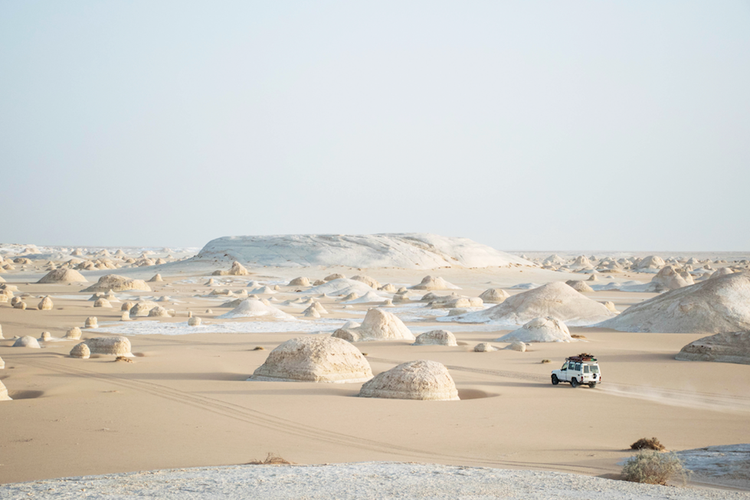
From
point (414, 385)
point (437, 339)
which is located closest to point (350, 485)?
point (414, 385)

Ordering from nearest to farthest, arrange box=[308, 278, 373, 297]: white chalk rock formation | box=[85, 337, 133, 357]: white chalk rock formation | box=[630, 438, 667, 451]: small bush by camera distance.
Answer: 1. box=[630, 438, 667, 451]: small bush
2. box=[85, 337, 133, 357]: white chalk rock formation
3. box=[308, 278, 373, 297]: white chalk rock formation

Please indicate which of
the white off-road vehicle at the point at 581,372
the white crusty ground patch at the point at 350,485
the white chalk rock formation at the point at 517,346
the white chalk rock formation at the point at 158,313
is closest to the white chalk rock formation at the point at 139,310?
the white chalk rock formation at the point at 158,313

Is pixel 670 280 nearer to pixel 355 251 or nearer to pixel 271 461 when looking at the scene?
pixel 355 251

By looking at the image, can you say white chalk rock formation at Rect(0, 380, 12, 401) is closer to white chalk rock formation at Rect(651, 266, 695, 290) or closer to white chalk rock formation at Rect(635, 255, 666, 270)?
white chalk rock formation at Rect(651, 266, 695, 290)

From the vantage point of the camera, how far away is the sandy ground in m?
6.77

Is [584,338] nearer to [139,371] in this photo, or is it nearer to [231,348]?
[231,348]

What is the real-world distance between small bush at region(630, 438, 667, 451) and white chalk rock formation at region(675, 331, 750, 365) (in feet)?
27.1

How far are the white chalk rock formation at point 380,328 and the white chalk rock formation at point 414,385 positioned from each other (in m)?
7.62

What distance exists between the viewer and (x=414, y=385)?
996cm

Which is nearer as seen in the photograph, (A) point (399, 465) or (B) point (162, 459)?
(A) point (399, 465)

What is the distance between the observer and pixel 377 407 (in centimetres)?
928

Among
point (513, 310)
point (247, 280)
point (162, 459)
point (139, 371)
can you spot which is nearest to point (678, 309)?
point (513, 310)

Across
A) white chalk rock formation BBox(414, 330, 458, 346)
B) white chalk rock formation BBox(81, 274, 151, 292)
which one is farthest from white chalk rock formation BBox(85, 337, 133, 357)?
white chalk rock formation BBox(81, 274, 151, 292)

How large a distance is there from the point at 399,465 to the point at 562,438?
2.78 metres
